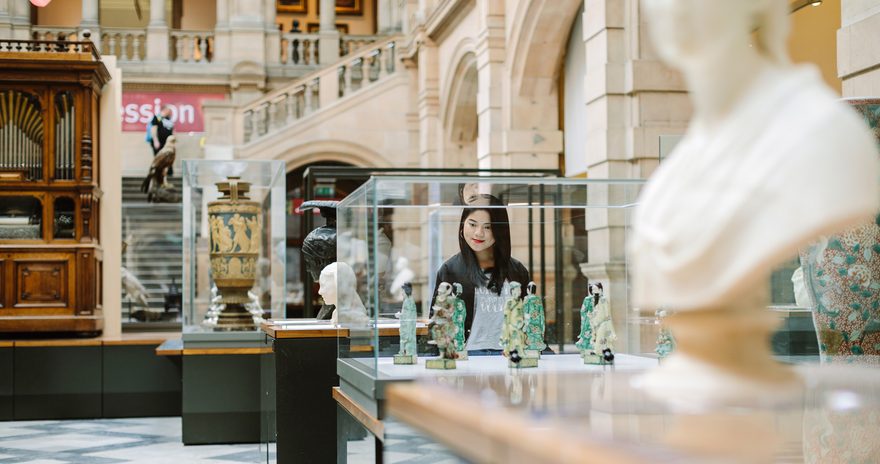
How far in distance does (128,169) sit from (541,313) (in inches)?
794

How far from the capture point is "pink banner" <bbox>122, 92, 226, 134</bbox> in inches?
931

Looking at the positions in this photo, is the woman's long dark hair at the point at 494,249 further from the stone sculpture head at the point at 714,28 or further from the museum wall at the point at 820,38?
the museum wall at the point at 820,38

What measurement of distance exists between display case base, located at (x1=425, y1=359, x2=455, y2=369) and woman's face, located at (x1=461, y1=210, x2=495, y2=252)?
76cm

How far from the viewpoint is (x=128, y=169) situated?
2316 centimetres

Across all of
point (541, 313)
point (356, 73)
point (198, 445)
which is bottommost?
point (198, 445)

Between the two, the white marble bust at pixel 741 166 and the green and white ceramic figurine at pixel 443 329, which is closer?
the white marble bust at pixel 741 166

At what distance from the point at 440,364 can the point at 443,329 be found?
7.2 inches

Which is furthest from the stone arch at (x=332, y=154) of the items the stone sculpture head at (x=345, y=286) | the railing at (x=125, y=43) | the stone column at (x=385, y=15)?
the stone sculpture head at (x=345, y=286)

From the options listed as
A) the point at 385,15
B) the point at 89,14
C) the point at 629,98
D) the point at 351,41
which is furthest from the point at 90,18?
the point at 629,98

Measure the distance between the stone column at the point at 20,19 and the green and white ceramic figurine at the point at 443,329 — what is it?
74.4 feet

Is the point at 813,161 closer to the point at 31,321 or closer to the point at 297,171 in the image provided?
the point at 31,321

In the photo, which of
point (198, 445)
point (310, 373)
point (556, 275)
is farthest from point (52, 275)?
point (556, 275)

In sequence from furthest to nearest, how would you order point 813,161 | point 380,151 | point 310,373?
1. point 380,151
2. point 310,373
3. point 813,161

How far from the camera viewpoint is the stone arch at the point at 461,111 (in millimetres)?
17531
